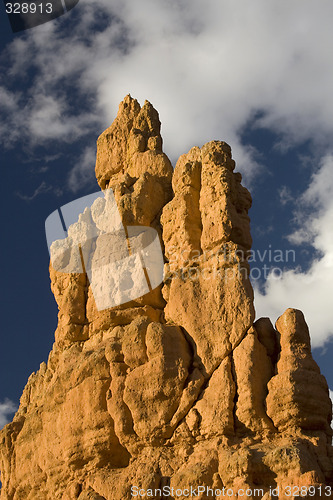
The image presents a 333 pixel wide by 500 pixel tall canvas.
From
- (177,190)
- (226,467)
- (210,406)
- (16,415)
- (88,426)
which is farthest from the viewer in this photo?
(16,415)

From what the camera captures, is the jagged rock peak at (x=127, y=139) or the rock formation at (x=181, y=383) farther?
the jagged rock peak at (x=127, y=139)

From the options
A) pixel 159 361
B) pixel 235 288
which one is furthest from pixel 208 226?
pixel 159 361

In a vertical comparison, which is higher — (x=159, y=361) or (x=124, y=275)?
(x=124, y=275)

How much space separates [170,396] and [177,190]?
8.07 m

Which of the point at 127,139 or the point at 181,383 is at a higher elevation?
the point at 127,139

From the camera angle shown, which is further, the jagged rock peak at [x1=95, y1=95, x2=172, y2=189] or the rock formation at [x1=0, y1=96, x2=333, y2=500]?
the jagged rock peak at [x1=95, y1=95, x2=172, y2=189]

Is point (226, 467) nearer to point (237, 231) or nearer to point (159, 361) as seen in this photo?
point (159, 361)

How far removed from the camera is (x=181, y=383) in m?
26.6

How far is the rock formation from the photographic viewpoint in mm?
24609

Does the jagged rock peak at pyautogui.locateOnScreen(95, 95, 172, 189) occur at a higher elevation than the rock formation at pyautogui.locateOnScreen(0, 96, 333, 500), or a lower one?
higher

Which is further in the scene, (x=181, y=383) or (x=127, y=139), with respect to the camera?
(x=127, y=139)

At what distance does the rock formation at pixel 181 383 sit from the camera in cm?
2461

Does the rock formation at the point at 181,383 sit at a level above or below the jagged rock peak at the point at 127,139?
below

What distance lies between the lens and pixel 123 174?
35.1 metres
